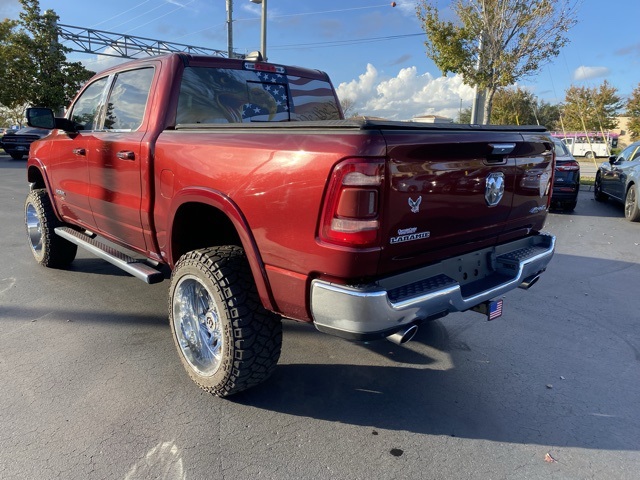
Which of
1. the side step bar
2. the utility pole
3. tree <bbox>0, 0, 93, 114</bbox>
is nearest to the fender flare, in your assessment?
the side step bar

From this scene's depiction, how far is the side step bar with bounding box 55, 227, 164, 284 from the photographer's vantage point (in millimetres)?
3379

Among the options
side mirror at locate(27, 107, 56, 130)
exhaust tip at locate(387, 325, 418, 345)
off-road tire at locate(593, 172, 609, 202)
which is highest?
side mirror at locate(27, 107, 56, 130)

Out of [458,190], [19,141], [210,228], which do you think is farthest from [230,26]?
[458,190]

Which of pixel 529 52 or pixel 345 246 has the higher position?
pixel 529 52

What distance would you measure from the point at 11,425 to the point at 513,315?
12.7 feet

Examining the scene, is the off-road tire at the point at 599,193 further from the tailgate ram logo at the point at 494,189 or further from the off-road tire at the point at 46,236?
the off-road tire at the point at 46,236

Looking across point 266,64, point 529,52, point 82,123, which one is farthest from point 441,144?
point 529,52

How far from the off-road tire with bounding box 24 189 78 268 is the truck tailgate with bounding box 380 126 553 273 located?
4.30 meters

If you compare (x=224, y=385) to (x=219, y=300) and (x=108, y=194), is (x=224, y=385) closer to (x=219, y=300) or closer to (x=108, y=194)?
(x=219, y=300)

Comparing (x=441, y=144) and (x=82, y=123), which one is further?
(x=82, y=123)

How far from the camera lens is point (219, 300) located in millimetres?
2672

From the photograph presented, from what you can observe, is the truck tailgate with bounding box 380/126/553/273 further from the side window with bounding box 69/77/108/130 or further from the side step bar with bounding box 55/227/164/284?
the side window with bounding box 69/77/108/130

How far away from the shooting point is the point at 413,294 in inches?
91.9

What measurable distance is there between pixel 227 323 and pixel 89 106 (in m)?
3.09
